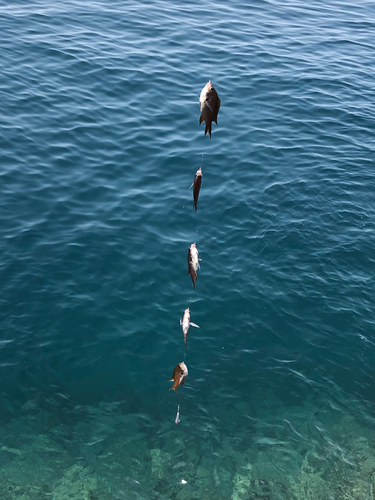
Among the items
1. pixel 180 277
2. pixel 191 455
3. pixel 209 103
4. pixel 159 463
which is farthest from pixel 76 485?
pixel 209 103

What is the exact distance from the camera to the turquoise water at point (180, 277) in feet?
43.3

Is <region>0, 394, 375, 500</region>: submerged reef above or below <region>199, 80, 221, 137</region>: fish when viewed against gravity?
below

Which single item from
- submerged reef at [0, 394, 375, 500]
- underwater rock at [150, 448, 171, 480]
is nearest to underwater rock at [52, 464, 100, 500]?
submerged reef at [0, 394, 375, 500]

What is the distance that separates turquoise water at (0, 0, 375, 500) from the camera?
13211 millimetres

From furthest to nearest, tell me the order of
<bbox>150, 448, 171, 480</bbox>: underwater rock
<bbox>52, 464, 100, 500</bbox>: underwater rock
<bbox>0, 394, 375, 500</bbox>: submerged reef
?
<bbox>150, 448, 171, 480</bbox>: underwater rock, <bbox>0, 394, 375, 500</bbox>: submerged reef, <bbox>52, 464, 100, 500</bbox>: underwater rock

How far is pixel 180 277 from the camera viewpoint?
17531 mm

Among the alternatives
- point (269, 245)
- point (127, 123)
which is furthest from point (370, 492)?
point (127, 123)

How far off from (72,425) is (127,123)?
1481 centimetres

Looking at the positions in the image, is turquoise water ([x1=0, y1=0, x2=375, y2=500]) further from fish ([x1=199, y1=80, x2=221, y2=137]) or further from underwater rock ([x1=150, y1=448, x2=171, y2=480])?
fish ([x1=199, y1=80, x2=221, y2=137])

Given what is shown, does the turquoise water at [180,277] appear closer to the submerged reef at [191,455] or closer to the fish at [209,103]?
the submerged reef at [191,455]

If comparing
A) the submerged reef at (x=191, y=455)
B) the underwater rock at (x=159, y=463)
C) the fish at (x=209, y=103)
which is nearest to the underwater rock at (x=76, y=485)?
the submerged reef at (x=191, y=455)

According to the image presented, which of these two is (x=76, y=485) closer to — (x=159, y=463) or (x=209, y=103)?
(x=159, y=463)

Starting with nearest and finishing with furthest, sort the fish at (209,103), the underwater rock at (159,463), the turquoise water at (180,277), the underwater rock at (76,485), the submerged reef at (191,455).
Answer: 1. the fish at (209,103)
2. the underwater rock at (76,485)
3. the submerged reef at (191,455)
4. the underwater rock at (159,463)
5. the turquoise water at (180,277)

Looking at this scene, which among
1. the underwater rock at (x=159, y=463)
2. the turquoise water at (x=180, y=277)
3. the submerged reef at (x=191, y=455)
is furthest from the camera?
the turquoise water at (x=180, y=277)
